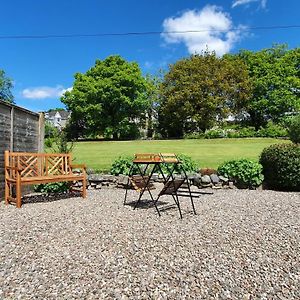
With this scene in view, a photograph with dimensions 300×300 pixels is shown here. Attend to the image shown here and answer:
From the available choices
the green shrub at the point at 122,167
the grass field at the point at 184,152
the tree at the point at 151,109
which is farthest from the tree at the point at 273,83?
the green shrub at the point at 122,167

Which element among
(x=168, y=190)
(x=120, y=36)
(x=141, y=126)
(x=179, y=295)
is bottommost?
(x=179, y=295)

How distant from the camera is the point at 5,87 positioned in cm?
5100

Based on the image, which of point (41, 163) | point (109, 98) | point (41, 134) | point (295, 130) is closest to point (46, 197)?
point (41, 163)

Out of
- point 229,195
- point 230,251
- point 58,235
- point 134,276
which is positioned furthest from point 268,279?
point 229,195

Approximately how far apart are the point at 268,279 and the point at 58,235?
8.25ft

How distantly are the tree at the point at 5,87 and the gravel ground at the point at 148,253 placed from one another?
164 feet

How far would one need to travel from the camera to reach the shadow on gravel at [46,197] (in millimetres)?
→ 6531

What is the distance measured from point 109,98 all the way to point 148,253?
1234 inches

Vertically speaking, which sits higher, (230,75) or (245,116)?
(230,75)

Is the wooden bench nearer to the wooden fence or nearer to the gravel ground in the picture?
the wooden fence

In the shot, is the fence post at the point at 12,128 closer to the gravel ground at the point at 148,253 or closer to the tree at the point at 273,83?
the gravel ground at the point at 148,253

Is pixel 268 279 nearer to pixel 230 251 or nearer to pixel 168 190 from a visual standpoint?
pixel 230 251

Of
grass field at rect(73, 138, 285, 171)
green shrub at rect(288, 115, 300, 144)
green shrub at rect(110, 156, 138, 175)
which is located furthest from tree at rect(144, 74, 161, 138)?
green shrub at rect(110, 156, 138, 175)

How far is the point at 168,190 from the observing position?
5.44 meters
